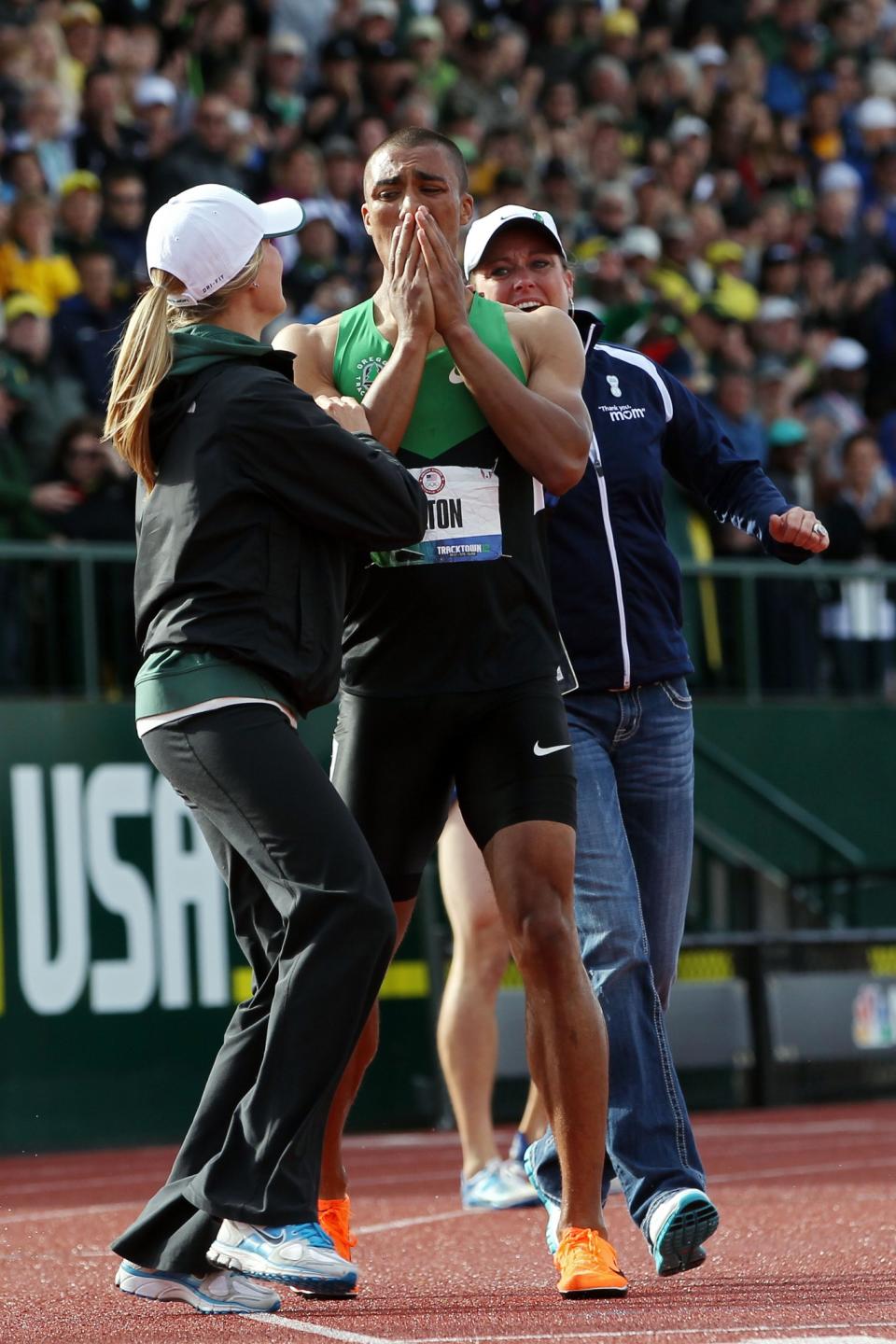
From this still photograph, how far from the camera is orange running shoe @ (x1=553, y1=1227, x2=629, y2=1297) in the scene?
4.83m

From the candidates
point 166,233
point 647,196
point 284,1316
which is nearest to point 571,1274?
point 284,1316

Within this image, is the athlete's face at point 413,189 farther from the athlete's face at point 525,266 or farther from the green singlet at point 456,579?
the athlete's face at point 525,266

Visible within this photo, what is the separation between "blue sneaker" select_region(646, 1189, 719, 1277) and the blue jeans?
0.30 ft

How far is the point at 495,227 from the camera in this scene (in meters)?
5.91

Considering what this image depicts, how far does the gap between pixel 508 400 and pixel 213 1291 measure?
1.96m

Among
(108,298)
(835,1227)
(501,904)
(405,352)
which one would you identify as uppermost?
(108,298)

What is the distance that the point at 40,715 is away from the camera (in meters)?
11.1

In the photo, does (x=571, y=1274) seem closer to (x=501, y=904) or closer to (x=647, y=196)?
(x=501, y=904)

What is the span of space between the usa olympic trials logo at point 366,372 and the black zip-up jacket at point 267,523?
422mm

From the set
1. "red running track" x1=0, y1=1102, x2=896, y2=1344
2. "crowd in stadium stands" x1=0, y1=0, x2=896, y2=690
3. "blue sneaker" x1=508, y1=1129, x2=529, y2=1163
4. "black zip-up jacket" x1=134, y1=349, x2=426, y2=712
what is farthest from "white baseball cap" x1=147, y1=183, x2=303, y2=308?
"crowd in stadium stands" x1=0, y1=0, x2=896, y2=690

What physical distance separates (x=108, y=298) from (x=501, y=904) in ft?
27.4

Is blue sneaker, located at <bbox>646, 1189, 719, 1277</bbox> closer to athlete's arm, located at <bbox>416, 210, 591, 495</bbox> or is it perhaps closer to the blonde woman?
the blonde woman

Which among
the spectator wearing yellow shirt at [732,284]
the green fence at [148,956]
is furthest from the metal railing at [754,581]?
the spectator wearing yellow shirt at [732,284]

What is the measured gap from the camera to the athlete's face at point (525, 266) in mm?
5906
